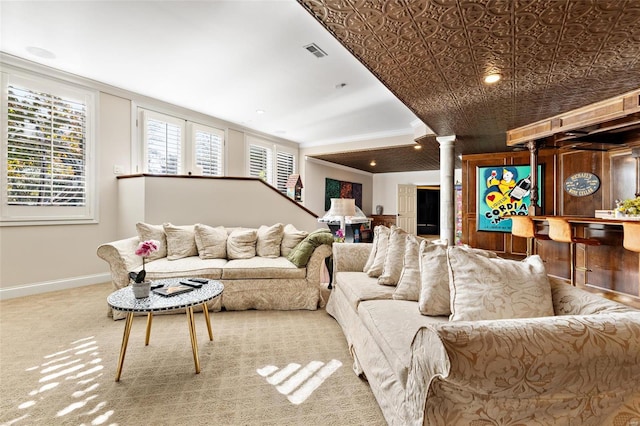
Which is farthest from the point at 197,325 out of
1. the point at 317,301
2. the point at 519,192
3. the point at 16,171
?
the point at 519,192

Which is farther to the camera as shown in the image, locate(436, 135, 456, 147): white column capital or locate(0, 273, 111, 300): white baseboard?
locate(436, 135, 456, 147): white column capital

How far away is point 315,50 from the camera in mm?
3092

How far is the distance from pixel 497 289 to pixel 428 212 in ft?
31.8

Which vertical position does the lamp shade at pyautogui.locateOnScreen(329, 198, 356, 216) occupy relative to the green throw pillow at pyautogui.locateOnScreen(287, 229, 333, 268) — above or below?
above

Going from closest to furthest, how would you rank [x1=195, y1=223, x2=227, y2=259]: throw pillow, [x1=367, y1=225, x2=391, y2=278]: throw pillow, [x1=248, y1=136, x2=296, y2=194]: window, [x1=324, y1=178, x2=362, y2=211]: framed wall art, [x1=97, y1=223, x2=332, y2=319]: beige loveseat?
[x1=367, y1=225, x2=391, y2=278]: throw pillow → [x1=97, y1=223, x2=332, y2=319]: beige loveseat → [x1=195, y1=223, x2=227, y2=259]: throw pillow → [x1=248, y1=136, x2=296, y2=194]: window → [x1=324, y1=178, x2=362, y2=211]: framed wall art

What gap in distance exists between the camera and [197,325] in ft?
8.77

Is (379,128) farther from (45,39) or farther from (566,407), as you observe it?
(566,407)

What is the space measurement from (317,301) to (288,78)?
2825 mm

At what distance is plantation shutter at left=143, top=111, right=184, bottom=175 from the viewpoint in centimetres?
459

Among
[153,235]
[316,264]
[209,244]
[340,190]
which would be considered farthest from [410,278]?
[340,190]

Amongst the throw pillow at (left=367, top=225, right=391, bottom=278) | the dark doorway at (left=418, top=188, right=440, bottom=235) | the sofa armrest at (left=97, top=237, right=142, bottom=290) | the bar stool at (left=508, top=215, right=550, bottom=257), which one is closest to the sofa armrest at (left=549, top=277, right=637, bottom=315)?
the throw pillow at (left=367, top=225, right=391, bottom=278)

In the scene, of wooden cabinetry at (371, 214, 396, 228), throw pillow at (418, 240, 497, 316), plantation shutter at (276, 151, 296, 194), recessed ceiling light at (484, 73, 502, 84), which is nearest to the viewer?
throw pillow at (418, 240, 497, 316)

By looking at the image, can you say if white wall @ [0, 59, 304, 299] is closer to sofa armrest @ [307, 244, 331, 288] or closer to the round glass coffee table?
sofa armrest @ [307, 244, 331, 288]

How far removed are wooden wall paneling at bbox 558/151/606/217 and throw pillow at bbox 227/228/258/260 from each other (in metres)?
5.30
